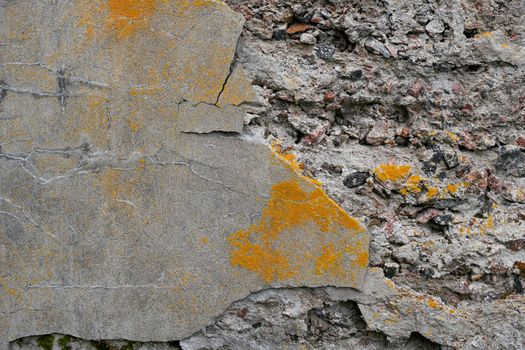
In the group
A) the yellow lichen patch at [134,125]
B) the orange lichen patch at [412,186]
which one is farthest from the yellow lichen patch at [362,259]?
the yellow lichen patch at [134,125]

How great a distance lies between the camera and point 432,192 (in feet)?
5.91

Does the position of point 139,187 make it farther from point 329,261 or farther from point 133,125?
point 329,261

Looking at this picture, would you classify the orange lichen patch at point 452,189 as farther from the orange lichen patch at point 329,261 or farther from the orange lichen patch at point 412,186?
Result: the orange lichen patch at point 329,261

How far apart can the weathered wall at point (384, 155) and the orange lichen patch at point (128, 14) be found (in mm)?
134

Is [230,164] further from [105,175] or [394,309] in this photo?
[394,309]

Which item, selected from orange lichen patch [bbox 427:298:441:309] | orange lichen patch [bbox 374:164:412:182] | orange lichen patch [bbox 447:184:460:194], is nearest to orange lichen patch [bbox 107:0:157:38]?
orange lichen patch [bbox 374:164:412:182]

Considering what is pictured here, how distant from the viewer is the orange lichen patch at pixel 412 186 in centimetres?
180

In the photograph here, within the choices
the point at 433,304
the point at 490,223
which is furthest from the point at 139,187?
the point at 490,223

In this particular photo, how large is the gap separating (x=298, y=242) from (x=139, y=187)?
57 cm

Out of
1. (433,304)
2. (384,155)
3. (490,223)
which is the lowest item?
(433,304)

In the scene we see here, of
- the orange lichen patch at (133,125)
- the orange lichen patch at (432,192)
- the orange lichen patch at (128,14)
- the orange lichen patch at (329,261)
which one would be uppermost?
the orange lichen patch at (128,14)

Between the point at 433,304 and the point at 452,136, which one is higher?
the point at 452,136

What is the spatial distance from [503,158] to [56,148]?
1.54 meters

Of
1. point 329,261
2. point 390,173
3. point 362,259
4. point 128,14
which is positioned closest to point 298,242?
point 329,261
